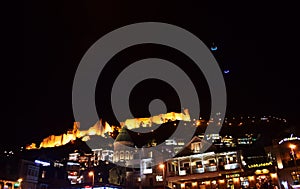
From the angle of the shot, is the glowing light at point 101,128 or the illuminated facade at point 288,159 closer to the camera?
the illuminated facade at point 288,159

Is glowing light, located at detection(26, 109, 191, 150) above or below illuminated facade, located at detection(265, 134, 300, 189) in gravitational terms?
above

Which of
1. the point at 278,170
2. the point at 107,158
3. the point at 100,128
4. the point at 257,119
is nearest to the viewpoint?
the point at 278,170

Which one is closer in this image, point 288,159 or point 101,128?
point 288,159

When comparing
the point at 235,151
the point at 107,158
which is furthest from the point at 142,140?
the point at 235,151

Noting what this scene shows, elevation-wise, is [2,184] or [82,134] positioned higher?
[82,134]

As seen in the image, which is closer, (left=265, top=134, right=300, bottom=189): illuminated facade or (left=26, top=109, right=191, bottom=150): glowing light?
(left=265, top=134, right=300, bottom=189): illuminated facade

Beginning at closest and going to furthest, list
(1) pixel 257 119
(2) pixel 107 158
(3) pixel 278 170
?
(3) pixel 278 170, (1) pixel 257 119, (2) pixel 107 158

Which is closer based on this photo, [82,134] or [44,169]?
[44,169]

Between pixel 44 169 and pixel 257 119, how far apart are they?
5382 centimetres

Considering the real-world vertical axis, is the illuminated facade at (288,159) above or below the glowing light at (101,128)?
below

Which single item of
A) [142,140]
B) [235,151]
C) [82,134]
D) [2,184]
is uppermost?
[82,134]

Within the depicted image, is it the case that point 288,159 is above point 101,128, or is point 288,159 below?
below

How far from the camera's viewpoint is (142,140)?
278 feet

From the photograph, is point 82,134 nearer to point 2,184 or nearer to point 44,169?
point 44,169
